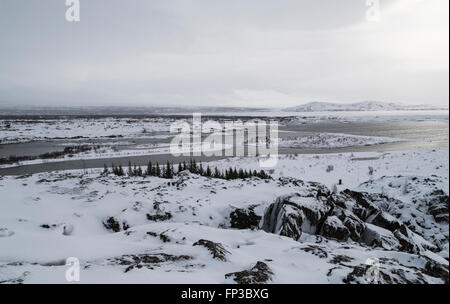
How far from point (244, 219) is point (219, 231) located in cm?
240

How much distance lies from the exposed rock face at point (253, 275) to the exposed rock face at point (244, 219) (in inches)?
174

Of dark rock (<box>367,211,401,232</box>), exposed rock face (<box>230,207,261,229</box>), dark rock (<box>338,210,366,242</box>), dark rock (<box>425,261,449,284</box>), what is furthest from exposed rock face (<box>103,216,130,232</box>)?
dark rock (<box>367,211,401,232</box>)

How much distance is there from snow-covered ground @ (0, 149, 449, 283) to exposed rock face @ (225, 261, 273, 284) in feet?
0.05

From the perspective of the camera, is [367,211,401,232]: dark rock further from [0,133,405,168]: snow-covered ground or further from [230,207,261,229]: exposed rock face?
[0,133,405,168]: snow-covered ground

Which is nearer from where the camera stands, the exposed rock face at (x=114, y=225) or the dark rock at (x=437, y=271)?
the dark rock at (x=437, y=271)

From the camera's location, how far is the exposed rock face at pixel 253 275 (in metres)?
3.49

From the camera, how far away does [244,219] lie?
8445mm

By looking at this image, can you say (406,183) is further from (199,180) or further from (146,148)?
(146,148)

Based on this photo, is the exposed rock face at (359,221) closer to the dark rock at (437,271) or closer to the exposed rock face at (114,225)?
the dark rock at (437,271)

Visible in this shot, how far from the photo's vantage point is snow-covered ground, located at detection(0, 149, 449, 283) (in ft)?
12.5

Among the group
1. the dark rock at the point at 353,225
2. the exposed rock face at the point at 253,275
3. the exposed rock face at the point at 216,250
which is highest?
the exposed rock face at the point at 253,275

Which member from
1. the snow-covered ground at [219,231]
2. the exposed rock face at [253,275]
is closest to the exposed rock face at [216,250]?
the snow-covered ground at [219,231]

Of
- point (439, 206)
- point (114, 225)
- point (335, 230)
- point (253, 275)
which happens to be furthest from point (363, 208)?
point (114, 225)
